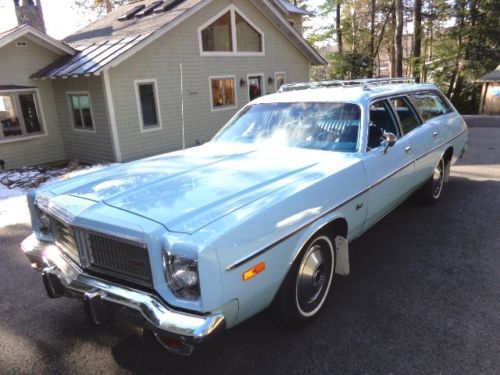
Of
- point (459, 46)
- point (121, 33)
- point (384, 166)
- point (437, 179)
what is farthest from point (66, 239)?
point (459, 46)

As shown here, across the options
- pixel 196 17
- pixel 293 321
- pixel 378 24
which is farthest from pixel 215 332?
pixel 378 24

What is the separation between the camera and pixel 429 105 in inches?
209

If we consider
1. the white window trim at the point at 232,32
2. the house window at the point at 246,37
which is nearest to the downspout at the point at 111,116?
the white window trim at the point at 232,32

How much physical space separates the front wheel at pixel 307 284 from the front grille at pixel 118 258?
0.93 meters

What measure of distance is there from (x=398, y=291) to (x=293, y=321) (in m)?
1.13

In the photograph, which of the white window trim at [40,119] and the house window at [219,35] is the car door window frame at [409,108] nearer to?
the house window at [219,35]

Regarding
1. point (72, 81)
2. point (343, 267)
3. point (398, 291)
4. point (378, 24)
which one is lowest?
point (398, 291)

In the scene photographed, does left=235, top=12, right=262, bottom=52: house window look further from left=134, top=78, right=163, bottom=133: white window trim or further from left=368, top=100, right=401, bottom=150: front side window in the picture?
left=368, top=100, right=401, bottom=150: front side window

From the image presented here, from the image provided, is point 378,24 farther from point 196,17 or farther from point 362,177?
point 362,177

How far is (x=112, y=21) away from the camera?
44.5 feet

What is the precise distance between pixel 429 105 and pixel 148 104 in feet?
27.5

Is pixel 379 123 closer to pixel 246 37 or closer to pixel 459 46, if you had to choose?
pixel 246 37

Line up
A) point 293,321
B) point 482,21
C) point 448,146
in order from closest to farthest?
point 293,321 → point 448,146 → point 482,21

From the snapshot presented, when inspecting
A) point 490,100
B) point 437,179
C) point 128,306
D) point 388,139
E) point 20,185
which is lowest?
point 20,185
